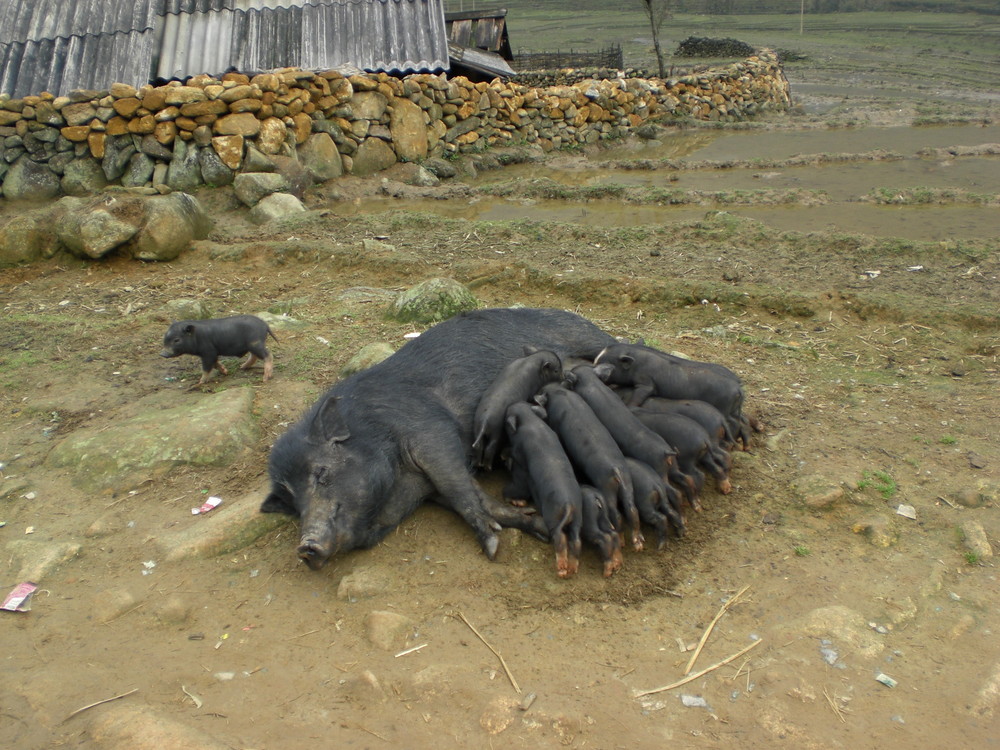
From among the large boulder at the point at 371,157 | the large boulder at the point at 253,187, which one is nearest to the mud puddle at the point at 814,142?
the large boulder at the point at 371,157

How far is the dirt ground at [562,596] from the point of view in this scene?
116 inches

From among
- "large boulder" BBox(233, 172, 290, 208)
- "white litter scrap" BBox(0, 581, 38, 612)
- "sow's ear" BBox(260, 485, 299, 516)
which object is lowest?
"white litter scrap" BBox(0, 581, 38, 612)

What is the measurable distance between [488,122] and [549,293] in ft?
31.9

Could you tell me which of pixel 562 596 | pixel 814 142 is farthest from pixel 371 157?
pixel 562 596

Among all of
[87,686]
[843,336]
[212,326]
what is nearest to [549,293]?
[843,336]

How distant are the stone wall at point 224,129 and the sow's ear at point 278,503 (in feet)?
30.1

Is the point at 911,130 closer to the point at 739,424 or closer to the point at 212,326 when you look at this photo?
the point at 739,424

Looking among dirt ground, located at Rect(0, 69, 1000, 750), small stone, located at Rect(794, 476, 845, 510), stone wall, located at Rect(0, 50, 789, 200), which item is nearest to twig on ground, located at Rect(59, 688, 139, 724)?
dirt ground, located at Rect(0, 69, 1000, 750)

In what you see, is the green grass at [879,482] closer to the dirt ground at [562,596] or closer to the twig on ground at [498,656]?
the dirt ground at [562,596]

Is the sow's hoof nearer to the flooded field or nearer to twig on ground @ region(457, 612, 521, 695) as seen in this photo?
twig on ground @ region(457, 612, 521, 695)

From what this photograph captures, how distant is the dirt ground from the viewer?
9.63ft

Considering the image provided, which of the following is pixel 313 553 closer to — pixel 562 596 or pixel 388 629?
pixel 388 629

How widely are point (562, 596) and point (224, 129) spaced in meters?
11.2

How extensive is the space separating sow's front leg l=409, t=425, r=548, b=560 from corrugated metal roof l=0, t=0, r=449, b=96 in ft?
40.5
